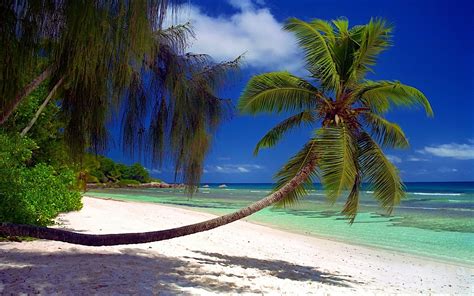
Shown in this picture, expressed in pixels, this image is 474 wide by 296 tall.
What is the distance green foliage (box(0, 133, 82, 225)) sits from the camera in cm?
897

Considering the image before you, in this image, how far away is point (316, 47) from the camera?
341 inches

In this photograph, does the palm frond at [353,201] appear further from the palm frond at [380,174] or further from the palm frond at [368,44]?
the palm frond at [368,44]

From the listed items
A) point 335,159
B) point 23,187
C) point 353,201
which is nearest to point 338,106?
point 335,159

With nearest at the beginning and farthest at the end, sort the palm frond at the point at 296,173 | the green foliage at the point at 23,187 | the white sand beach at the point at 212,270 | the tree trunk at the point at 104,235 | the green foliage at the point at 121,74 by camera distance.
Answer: the green foliage at the point at 121,74, the tree trunk at the point at 104,235, the white sand beach at the point at 212,270, the palm frond at the point at 296,173, the green foliage at the point at 23,187

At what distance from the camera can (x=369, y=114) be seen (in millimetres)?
8633

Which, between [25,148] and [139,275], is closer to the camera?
[139,275]

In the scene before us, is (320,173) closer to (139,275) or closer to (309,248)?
(139,275)

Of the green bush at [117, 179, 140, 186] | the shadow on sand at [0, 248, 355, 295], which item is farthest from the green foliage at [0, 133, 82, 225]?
the green bush at [117, 179, 140, 186]

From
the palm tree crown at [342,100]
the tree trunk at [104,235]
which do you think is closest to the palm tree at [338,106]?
the palm tree crown at [342,100]

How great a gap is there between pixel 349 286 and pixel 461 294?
2.38m

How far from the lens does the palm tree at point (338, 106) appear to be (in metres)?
7.54

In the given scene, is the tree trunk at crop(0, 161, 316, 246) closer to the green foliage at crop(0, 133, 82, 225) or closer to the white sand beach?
the white sand beach

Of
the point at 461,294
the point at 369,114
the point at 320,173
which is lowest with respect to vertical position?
the point at 461,294

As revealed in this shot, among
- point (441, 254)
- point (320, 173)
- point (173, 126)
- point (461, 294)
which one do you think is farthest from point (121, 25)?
point (441, 254)
